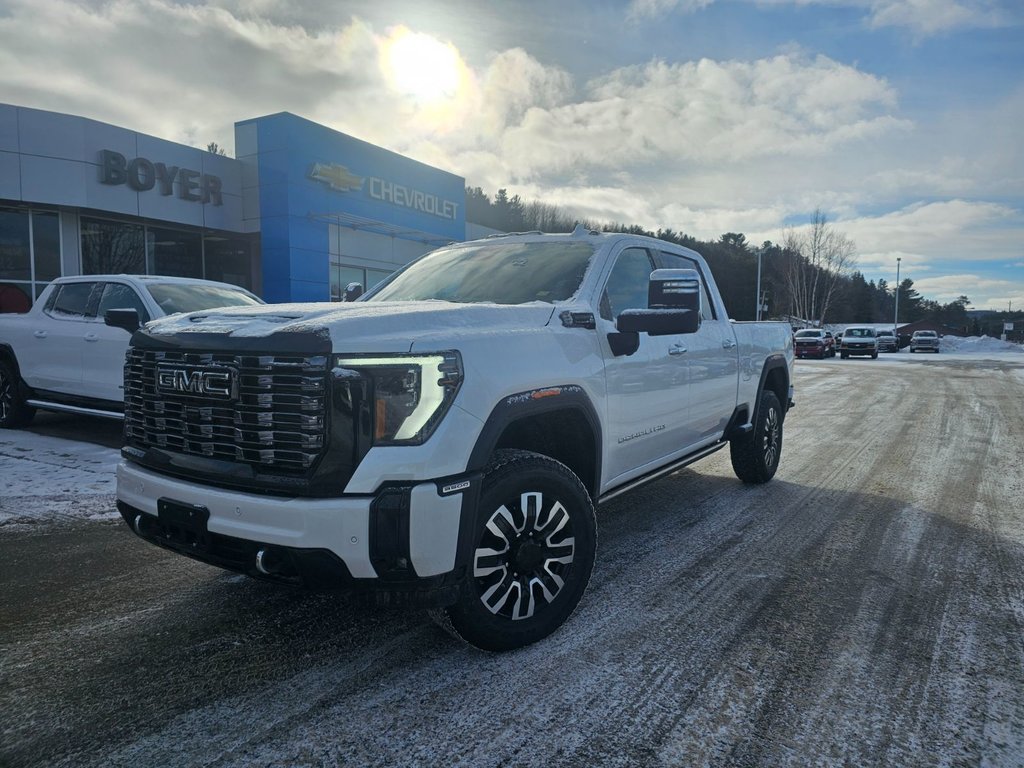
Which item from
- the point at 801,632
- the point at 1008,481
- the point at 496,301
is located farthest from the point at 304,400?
the point at 1008,481

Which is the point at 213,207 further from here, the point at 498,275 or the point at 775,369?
the point at 498,275

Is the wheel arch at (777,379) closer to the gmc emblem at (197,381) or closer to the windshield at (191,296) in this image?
the gmc emblem at (197,381)

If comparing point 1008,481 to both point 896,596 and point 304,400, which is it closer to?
point 896,596

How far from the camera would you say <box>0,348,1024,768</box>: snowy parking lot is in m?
2.40

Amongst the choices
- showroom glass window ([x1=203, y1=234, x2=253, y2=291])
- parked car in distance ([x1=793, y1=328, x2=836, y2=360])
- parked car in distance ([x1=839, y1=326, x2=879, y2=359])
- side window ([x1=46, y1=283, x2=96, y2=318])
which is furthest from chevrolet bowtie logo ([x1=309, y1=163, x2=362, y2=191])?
parked car in distance ([x1=839, y1=326, x2=879, y2=359])

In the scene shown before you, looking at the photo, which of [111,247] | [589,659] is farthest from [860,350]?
[589,659]

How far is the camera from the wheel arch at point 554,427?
2.91 m

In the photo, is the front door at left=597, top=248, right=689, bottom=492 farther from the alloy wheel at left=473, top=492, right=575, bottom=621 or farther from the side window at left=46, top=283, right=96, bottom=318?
the side window at left=46, top=283, right=96, bottom=318

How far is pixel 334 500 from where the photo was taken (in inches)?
99.9

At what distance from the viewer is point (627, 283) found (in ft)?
14.3

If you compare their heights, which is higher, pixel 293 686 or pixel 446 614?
pixel 446 614

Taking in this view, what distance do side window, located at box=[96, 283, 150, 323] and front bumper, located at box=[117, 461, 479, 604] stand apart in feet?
18.7

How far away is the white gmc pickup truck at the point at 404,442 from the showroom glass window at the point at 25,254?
54.5 feet

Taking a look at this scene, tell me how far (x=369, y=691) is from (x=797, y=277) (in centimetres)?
6501
